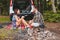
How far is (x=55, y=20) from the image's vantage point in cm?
1777

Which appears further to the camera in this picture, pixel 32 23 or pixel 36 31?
pixel 32 23

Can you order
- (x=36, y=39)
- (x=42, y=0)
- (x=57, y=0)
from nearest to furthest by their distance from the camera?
(x=36, y=39)
(x=42, y=0)
(x=57, y=0)

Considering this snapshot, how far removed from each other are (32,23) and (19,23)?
639mm

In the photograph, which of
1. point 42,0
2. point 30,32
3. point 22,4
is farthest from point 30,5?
point 30,32

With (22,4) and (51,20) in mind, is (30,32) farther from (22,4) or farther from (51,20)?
(22,4)

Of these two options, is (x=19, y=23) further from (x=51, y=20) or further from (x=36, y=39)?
(x=51, y=20)

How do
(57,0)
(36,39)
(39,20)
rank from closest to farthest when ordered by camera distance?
(36,39)
(39,20)
(57,0)

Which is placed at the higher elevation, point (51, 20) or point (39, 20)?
point (39, 20)

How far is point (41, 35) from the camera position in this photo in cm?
1033

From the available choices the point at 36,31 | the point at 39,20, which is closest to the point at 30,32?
the point at 36,31

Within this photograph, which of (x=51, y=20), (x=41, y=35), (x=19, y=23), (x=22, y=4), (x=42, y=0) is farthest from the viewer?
(x=42, y=0)

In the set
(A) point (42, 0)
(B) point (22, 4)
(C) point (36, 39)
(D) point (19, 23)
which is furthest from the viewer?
(A) point (42, 0)

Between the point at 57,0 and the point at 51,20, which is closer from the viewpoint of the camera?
the point at 51,20

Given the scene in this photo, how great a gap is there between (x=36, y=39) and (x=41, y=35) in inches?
32.5
